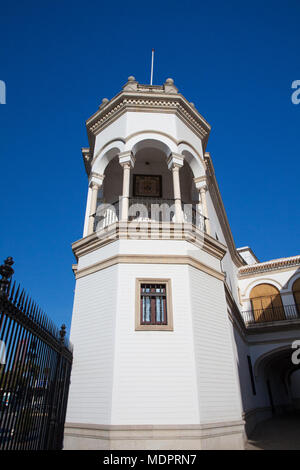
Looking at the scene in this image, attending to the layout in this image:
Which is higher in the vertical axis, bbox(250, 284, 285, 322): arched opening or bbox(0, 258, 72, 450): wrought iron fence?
bbox(250, 284, 285, 322): arched opening

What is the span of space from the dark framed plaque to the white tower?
1871 millimetres

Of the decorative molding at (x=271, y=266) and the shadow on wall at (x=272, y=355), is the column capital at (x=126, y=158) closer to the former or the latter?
the shadow on wall at (x=272, y=355)

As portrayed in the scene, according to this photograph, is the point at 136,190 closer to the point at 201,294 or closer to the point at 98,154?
the point at 98,154

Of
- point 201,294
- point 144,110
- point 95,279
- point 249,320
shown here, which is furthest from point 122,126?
point 249,320

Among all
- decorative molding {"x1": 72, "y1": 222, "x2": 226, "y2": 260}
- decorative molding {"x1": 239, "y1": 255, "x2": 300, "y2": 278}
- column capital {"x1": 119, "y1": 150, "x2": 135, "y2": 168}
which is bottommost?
decorative molding {"x1": 72, "y1": 222, "x2": 226, "y2": 260}

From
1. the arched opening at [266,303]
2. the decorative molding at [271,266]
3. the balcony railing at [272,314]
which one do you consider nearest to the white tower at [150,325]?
the balcony railing at [272,314]

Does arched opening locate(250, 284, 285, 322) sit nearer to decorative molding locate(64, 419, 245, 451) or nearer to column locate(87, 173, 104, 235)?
decorative molding locate(64, 419, 245, 451)

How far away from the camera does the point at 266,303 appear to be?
72.0 ft

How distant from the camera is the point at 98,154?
12516mm

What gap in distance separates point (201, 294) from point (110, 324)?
299 cm

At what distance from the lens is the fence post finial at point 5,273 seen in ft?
12.5

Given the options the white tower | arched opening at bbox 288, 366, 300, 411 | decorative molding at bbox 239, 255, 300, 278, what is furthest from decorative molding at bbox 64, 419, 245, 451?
arched opening at bbox 288, 366, 300, 411

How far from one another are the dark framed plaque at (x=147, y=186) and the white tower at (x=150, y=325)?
187 centimetres

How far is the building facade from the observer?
7367 mm
